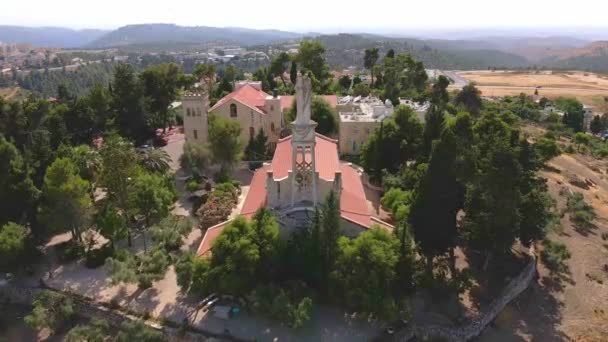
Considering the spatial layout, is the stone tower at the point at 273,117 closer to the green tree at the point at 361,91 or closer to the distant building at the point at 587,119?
the green tree at the point at 361,91

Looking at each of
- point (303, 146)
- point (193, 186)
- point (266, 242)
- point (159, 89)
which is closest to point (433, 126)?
point (303, 146)

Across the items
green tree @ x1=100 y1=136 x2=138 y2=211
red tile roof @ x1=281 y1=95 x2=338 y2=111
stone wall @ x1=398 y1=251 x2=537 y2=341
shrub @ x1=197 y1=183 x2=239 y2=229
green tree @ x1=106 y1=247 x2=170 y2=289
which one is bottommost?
stone wall @ x1=398 y1=251 x2=537 y2=341

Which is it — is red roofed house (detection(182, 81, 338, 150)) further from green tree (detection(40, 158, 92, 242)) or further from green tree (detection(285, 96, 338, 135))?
green tree (detection(40, 158, 92, 242))

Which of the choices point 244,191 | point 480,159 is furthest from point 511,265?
point 244,191

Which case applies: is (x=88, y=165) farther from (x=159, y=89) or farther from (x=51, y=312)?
(x=159, y=89)

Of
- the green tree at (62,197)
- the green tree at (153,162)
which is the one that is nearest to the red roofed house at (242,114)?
the green tree at (153,162)

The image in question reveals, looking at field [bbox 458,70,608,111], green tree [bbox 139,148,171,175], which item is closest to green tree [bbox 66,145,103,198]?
green tree [bbox 139,148,171,175]
